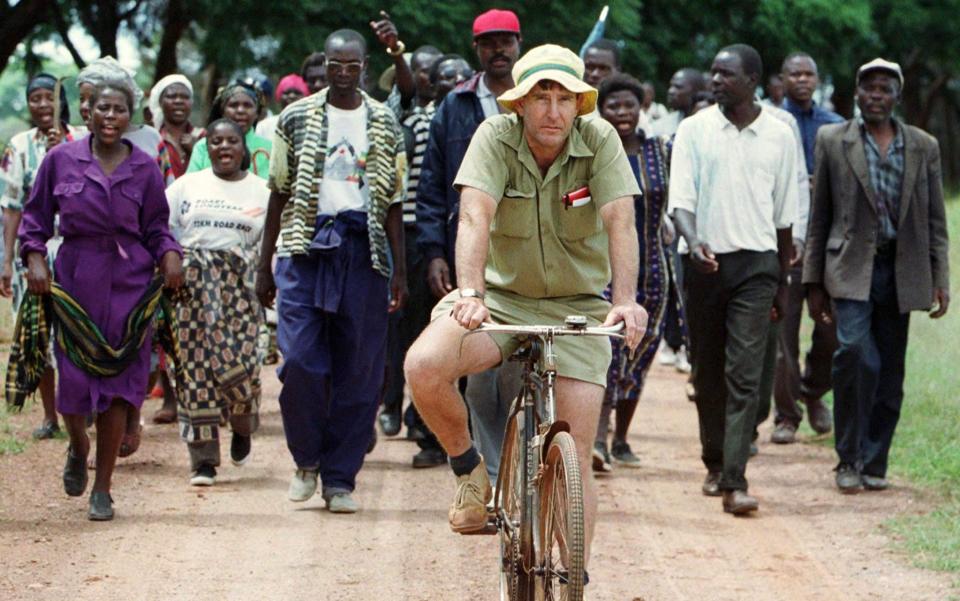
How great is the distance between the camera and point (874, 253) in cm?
995

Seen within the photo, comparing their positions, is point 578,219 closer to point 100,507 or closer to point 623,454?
point 100,507

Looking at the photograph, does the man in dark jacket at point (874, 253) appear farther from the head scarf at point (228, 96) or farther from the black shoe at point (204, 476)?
the head scarf at point (228, 96)

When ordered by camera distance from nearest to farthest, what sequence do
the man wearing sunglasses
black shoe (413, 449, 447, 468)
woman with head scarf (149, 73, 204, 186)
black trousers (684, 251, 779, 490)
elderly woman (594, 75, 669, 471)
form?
the man wearing sunglasses < black trousers (684, 251, 779, 490) < elderly woman (594, 75, 669, 471) < black shoe (413, 449, 447, 468) < woman with head scarf (149, 73, 204, 186)

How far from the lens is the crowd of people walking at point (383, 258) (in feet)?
28.1

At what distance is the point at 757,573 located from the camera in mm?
7922

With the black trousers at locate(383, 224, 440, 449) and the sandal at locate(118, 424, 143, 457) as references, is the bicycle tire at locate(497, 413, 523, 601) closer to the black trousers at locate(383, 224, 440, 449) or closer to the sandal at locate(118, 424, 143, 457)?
the sandal at locate(118, 424, 143, 457)

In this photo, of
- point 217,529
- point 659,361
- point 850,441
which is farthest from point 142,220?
point 659,361

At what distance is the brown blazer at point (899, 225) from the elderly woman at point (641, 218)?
978 mm

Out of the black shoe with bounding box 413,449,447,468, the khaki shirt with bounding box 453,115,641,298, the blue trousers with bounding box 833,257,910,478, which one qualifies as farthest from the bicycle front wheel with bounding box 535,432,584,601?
the blue trousers with bounding box 833,257,910,478

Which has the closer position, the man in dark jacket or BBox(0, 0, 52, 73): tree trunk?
the man in dark jacket

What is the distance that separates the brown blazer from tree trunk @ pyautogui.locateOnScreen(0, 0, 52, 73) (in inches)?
635

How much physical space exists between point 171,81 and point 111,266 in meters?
3.54

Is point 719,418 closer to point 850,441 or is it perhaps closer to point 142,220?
point 850,441

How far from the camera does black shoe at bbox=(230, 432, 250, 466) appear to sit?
10.1m
